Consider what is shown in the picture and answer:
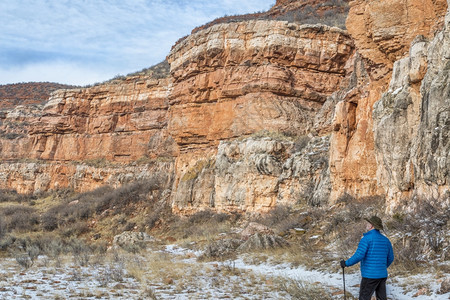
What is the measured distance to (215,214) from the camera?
20.6 m

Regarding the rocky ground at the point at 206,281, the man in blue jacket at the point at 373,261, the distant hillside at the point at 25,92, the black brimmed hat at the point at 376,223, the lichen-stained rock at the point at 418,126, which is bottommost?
the rocky ground at the point at 206,281

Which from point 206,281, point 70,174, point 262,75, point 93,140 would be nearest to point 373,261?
point 206,281

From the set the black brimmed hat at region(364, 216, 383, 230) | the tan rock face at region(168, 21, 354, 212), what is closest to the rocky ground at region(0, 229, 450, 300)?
the black brimmed hat at region(364, 216, 383, 230)

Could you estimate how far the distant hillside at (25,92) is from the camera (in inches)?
2650

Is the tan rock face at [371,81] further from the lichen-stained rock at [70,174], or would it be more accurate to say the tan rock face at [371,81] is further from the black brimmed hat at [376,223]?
the lichen-stained rock at [70,174]

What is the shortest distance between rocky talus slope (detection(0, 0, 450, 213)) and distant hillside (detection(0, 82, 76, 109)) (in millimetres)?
23135

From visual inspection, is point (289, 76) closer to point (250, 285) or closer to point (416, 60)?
point (416, 60)

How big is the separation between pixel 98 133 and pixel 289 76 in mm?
22461

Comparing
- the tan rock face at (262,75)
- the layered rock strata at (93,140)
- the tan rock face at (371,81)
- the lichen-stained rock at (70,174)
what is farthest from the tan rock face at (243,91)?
the layered rock strata at (93,140)

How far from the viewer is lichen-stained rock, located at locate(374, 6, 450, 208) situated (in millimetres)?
7613

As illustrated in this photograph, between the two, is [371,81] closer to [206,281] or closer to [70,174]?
[206,281]

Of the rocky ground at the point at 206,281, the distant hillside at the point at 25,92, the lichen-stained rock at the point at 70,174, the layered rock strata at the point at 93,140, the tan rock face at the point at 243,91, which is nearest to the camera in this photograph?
the rocky ground at the point at 206,281

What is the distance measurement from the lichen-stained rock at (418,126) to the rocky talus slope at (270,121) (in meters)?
0.03

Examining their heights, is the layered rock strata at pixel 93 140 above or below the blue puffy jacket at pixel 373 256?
above
